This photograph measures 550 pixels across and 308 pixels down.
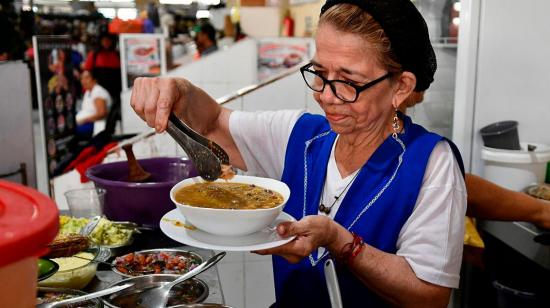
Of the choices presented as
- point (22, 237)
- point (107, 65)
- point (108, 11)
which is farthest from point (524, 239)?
point (108, 11)

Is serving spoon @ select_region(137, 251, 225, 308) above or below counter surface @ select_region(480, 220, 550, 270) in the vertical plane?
above

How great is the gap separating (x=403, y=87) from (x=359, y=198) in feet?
1.22

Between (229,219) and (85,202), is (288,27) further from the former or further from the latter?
(229,219)

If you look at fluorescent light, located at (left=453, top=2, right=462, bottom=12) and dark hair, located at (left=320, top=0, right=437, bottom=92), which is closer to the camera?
dark hair, located at (left=320, top=0, right=437, bottom=92)

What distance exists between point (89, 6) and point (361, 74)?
21599 mm

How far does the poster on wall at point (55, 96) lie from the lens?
434 centimetres

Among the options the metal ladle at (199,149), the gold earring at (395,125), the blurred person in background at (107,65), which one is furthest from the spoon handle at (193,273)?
the blurred person in background at (107,65)

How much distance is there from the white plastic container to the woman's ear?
1492mm

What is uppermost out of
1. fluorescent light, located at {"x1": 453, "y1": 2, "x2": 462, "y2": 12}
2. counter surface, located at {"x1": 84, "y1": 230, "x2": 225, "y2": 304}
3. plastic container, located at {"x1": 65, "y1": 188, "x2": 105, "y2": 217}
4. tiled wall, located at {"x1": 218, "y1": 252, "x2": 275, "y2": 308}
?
fluorescent light, located at {"x1": 453, "y1": 2, "x2": 462, "y2": 12}

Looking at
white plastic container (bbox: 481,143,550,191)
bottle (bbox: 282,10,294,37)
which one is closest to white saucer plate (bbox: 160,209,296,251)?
white plastic container (bbox: 481,143,550,191)

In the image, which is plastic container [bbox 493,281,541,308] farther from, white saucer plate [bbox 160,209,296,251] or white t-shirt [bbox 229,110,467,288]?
white saucer plate [bbox 160,209,296,251]

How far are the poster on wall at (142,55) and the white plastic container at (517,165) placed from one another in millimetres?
5432

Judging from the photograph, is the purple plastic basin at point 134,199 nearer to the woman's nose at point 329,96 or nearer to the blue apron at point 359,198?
the blue apron at point 359,198

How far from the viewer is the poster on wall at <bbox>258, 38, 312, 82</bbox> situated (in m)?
6.36
